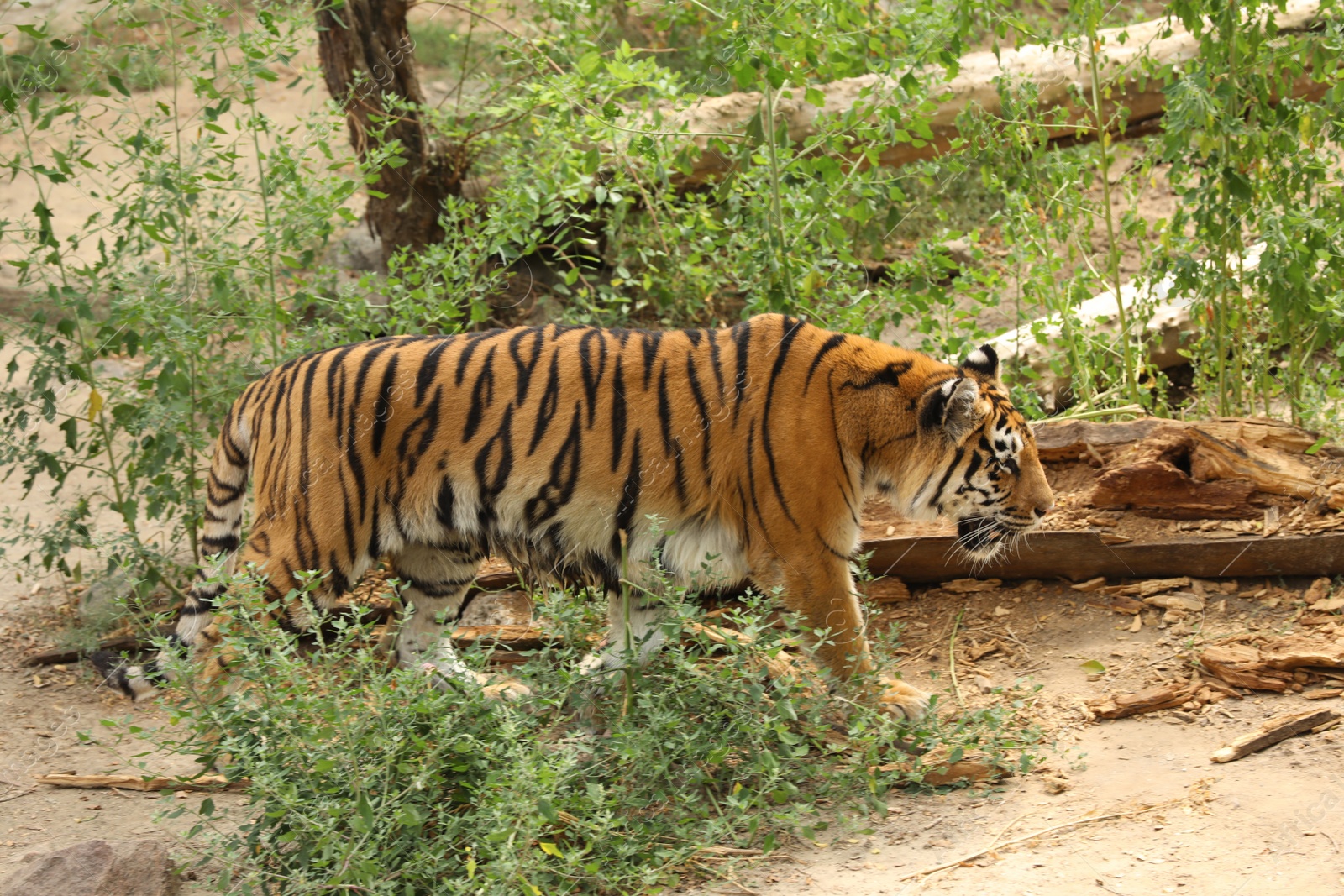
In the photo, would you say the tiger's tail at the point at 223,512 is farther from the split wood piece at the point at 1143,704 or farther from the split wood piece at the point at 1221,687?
the split wood piece at the point at 1221,687

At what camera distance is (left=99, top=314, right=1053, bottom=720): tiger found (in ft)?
13.5

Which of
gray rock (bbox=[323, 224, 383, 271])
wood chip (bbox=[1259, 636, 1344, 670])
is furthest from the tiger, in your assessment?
gray rock (bbox=[323, 224, 383, 271])

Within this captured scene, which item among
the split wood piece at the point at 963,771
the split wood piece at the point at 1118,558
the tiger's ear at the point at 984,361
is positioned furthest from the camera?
the split wood piece at the point at 1118,558

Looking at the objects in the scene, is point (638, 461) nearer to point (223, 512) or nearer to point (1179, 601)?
point (223, 512)

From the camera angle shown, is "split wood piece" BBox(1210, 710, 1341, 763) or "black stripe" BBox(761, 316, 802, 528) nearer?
"split wood piece" BBox(1210, 710, 1341, 763)

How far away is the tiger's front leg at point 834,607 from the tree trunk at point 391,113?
359 centimetres

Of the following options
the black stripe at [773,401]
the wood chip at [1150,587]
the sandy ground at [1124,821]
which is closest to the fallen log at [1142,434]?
the wood chip at [1150,587]

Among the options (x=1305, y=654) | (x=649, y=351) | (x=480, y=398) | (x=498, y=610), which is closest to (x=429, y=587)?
(x=498, y=610)

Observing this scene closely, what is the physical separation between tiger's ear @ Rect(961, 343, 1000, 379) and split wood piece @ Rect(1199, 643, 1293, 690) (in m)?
1.27

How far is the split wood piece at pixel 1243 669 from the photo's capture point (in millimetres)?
4082

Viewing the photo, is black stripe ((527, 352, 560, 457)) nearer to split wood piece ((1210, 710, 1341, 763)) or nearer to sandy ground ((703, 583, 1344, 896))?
sandy ground ((703, 583, 1344, 896))

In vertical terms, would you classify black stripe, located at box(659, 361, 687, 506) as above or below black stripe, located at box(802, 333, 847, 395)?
below

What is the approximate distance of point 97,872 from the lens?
127 inches

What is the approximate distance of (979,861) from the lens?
10.8ft
